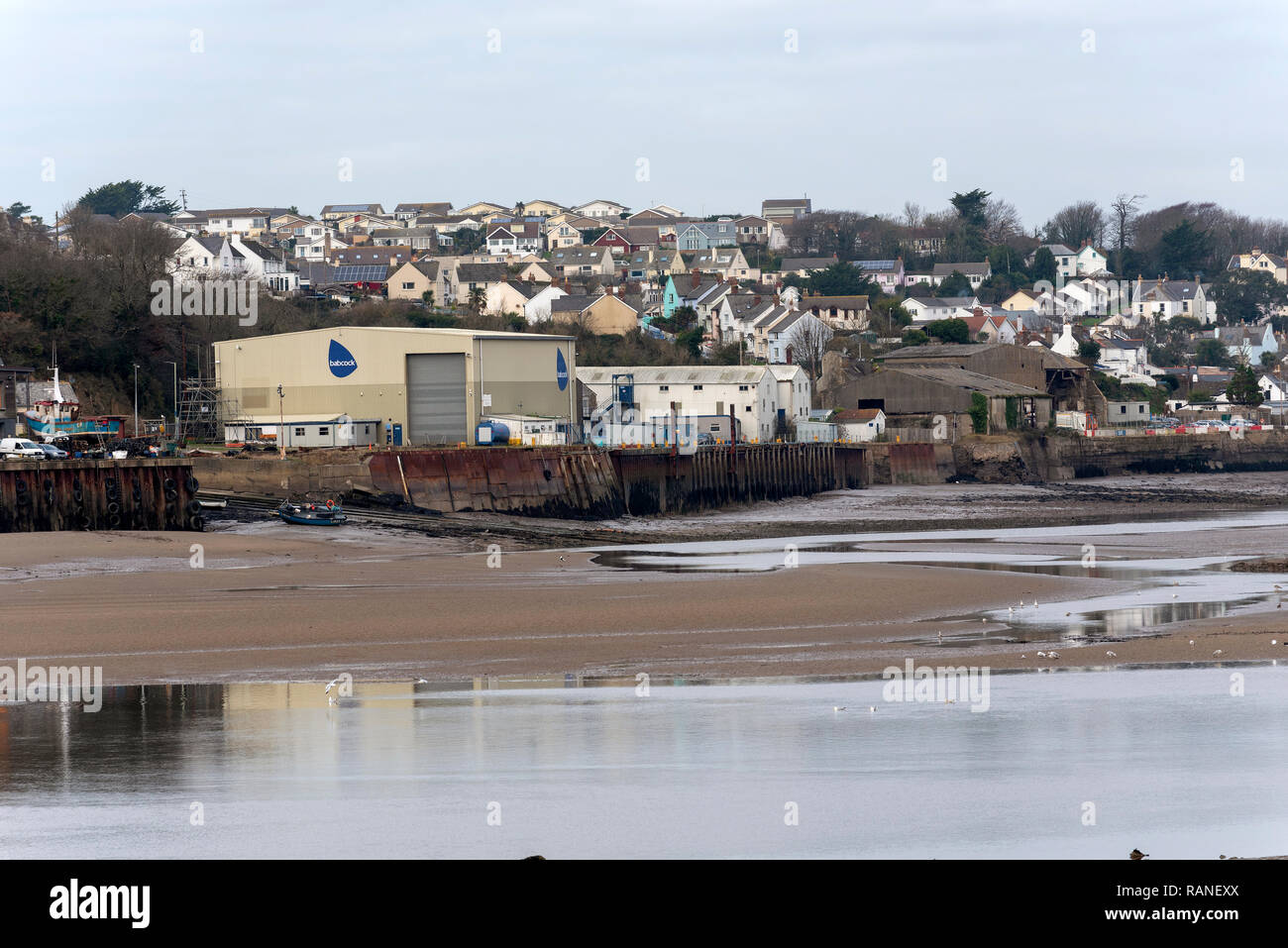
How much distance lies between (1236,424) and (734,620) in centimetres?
7924

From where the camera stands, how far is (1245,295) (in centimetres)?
16400

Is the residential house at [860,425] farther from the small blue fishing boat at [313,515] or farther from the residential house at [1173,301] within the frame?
the residential house at [1173,301]

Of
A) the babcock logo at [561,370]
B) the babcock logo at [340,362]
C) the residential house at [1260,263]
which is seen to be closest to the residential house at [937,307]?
the residential house at [1260,263]

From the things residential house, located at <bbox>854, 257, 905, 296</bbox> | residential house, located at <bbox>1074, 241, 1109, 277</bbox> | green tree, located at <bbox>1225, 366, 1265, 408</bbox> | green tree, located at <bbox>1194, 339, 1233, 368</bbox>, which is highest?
residential house, located at <bbox>1074, 241, 1109, 277</bbox>

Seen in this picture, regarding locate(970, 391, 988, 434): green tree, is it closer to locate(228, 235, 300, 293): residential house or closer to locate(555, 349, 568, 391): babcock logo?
locate(555, 349, 568, 391): babcock logo

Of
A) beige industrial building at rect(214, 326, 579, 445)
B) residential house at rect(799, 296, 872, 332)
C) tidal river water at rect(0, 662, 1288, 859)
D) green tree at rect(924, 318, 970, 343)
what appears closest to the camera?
tidal river water at rect(0, 662, 1288, 859)

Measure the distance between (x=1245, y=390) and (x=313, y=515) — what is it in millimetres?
84492

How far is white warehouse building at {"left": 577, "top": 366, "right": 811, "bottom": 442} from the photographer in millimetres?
72250

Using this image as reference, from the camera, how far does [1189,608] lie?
25672 millimetres

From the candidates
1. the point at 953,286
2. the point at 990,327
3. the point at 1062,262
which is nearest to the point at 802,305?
the point at 990,327

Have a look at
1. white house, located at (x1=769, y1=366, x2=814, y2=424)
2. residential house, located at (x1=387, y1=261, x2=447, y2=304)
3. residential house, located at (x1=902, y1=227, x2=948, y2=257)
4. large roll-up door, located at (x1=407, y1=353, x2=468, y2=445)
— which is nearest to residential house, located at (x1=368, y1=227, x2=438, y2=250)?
residential house, located at (x1=387, y1=261, x2=447, y2=304)

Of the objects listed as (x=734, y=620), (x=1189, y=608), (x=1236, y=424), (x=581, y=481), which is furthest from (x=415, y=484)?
(x=1236, y=424)

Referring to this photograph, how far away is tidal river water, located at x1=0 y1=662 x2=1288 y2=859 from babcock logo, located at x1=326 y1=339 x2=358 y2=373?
3763 cm
